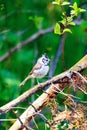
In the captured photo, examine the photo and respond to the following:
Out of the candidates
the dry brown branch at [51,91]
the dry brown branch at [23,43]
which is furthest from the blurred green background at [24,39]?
the dry brown branch at [51,91]

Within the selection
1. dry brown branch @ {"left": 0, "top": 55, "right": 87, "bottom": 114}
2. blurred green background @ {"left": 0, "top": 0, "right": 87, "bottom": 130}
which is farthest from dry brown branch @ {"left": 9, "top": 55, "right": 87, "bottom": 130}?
blurred green background @ {"left": 0, "top": 0, "right": 87, "bottom": 130}

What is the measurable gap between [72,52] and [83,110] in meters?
2.55

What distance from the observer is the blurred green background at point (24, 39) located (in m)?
5.39

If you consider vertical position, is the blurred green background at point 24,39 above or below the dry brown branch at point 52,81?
below

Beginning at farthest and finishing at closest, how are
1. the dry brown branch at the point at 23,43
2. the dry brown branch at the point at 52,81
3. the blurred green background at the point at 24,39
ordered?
the dry brown branch at the point at 23,43, the blurred green background at the point at 24,39, the dry brown branch at the point at 52,81

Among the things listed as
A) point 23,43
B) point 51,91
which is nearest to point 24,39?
point 23,43

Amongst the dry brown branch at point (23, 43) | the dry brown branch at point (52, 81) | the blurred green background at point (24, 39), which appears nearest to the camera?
the dry brown branch at point (52, 81)

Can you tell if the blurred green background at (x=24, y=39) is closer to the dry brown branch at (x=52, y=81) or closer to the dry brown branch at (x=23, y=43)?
the dry brown branch at (x=23, y=43)

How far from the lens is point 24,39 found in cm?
637

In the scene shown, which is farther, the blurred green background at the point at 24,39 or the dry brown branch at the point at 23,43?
the dry brown branch at the point at 23,43

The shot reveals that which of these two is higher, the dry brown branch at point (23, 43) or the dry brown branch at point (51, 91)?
the dry brown branch at point (51, 91)

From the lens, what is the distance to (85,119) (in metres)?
3.21

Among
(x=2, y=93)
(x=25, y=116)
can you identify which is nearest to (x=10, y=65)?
(x=2, y=93)

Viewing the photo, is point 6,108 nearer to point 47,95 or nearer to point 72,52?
point 47,95
